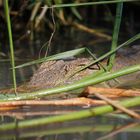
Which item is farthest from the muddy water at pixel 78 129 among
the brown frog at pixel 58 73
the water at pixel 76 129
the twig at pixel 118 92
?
the brown frog at pixel 58 73

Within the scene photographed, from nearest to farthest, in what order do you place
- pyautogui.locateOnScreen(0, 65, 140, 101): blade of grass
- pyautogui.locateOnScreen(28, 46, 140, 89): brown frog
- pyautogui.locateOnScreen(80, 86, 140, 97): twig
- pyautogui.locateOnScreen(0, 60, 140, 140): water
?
1. pyautogui.locateOnScreen(0, 60, 140, 140): water
2. pyautogui.locateOnScreen(0, 65, 140, 101): blade of grass
3. pyautogui.locateOnScreen(80, 86, 140, 97): twig
4. pyautogui.locateOnScreen(28, 46, 140, 89): brown frog

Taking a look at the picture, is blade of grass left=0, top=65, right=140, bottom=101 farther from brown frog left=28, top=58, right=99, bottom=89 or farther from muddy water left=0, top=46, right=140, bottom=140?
brown frog left=28, top=58, right=99, bottom=89

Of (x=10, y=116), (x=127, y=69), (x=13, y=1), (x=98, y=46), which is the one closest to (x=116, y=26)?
(x=127, y=69)

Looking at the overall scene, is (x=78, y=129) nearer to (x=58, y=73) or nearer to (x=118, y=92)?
(x=118, y=92)

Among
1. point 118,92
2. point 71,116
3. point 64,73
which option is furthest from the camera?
point 64,73

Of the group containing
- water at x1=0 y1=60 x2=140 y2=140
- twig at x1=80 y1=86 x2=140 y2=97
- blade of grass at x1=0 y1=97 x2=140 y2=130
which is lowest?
water at x1=0 y1=60 x2=140 y2=140

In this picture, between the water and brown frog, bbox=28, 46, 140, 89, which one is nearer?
the water

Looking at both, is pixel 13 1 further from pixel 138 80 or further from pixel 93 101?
pixel 93 101

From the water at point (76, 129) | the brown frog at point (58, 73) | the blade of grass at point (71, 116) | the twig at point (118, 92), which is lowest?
the water at point (76, 129)

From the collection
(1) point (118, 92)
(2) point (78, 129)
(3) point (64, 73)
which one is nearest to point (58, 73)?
(3) point (64, 73)

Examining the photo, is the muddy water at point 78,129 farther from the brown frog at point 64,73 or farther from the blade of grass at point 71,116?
the brown frog at point 64,73

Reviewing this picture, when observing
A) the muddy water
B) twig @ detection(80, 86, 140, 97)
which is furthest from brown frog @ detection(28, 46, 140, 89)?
the muddy water
